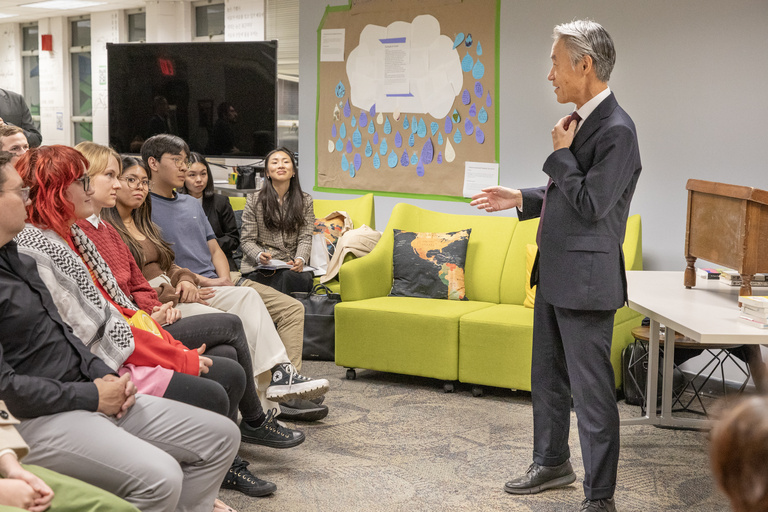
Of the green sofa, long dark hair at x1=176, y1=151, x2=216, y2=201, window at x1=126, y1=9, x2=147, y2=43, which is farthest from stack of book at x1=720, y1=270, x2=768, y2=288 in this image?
window at x1=126, y1=9, x2=147, y2=43

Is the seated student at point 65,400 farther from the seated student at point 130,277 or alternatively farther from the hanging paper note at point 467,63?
the hanging paper note at point 467,63

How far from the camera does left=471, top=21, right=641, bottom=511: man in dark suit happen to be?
2.49 m

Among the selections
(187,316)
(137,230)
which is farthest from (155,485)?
(137,230)

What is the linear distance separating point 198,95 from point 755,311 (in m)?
5.40

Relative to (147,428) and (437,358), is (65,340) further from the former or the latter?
(437,358)

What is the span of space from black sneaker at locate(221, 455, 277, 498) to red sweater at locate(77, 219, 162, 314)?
0.69m

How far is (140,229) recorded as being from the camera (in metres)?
3.37

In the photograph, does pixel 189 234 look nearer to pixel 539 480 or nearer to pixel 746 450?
pixel 539 480

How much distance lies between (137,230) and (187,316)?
50 cm

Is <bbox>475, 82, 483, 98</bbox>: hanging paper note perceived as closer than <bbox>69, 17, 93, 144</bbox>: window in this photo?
Yes

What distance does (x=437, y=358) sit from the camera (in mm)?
4242

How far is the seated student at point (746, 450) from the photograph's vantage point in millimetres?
649

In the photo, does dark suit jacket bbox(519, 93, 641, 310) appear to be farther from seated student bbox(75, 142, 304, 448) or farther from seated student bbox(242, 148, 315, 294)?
seated student bbox(242, 148, 315, 294)

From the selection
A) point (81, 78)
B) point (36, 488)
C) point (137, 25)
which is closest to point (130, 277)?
point (36, 488)
